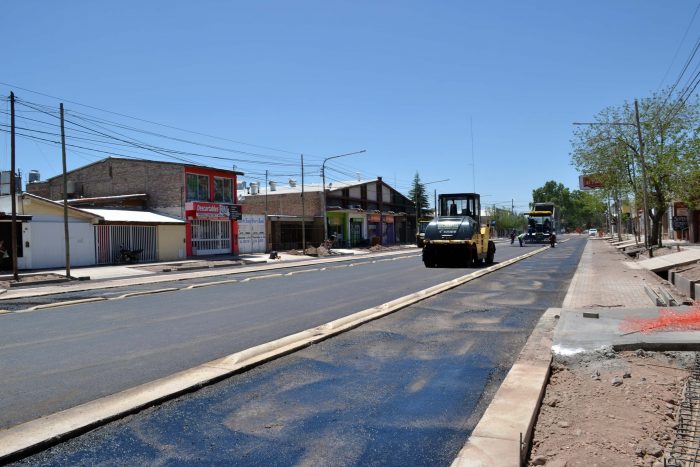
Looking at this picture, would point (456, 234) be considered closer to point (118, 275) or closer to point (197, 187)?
point (118, 275)

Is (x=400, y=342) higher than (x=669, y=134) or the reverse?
the reverse

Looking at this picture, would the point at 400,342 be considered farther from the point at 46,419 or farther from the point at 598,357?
the point at 46,419

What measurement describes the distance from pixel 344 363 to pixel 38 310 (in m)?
9.33

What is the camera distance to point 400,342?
25.7 ft

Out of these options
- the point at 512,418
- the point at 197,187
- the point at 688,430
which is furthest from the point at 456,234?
the point at 197,187

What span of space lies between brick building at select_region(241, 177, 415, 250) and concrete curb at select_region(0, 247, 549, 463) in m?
39.9

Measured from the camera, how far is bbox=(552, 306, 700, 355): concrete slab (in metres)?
6.64

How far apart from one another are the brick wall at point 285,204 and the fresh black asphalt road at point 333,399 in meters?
46.5

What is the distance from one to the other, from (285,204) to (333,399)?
54218mm

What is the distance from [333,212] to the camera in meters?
57.1

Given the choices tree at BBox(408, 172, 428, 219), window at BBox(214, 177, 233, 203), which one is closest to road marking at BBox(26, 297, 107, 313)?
window at BBox(214, 177, 233, 203)

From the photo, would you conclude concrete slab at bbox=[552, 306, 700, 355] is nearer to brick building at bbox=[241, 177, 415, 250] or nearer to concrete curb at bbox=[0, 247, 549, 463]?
concrete curb at bbox=[0, 247, 549, 463]

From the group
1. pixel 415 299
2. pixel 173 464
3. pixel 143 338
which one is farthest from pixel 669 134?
pixel 173 464

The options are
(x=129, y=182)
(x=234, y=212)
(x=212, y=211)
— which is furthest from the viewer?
(x=129, y=182)
